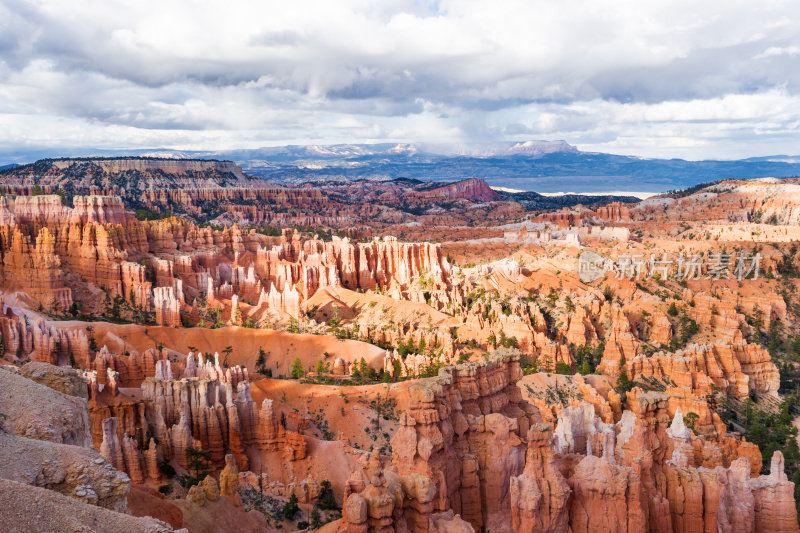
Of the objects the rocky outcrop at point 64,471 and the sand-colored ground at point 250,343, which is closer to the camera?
the rocky outcrop at point 64,471

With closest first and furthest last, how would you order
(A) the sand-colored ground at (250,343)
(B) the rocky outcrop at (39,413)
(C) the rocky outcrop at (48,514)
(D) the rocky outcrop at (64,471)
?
(C) the rocky outcrop at (48,514), (D) the rocky outcrop at (64,471), (B) the rocky outcrop at (39,413), (A) the sand-colored ground at (250,343)

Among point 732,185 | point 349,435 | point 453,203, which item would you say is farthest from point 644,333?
point 453,203

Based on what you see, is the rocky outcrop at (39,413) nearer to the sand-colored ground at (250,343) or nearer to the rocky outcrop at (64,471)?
the rocky outcrop at (64,471)

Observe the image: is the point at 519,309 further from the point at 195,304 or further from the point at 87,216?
the point at 87,216

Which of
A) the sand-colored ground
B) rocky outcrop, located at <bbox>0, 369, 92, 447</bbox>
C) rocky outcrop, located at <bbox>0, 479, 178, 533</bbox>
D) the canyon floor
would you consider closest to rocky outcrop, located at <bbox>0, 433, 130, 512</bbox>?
the canyon floor

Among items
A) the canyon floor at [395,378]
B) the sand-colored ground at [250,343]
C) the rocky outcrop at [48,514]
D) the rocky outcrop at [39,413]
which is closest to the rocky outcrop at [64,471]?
the canyon floor at [395,378]

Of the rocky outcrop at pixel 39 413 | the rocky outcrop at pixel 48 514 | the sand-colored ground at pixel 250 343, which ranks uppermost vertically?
the rocky outcrop at pixel 48 514

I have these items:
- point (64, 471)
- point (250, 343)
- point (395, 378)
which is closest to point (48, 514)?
point (64, 471)

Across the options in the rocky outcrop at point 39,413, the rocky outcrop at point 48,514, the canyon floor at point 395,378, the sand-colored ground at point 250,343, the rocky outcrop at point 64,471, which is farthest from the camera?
the sand-colored ground at point 250,343
